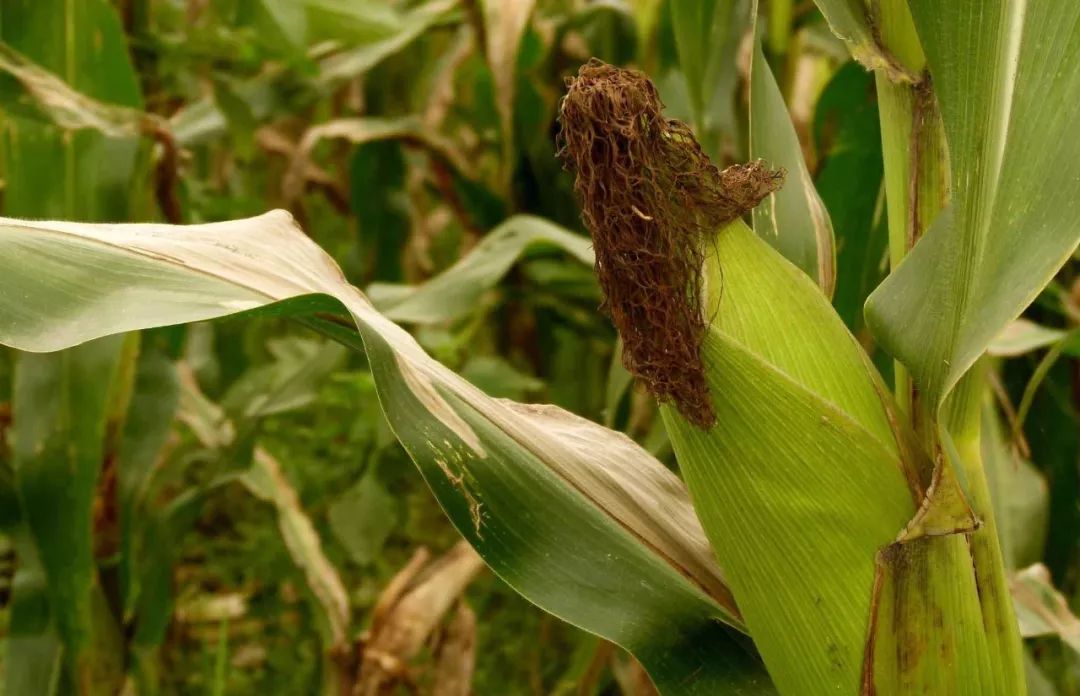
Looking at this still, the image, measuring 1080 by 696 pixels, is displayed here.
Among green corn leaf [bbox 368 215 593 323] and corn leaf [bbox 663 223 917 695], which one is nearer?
corn leaf [bbox 663 223 917 695]

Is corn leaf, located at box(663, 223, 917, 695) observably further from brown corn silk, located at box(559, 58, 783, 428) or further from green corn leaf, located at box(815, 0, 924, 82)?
green corn leaf, located at box(815, 0, 924, 82)

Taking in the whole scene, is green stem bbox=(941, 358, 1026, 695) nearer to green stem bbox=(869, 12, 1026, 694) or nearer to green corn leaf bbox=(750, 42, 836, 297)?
green stem bbox=(869, 12, 1026, 694)

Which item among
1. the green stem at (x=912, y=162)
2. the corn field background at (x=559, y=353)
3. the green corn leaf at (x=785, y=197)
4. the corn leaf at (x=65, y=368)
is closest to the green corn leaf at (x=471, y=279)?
the corn field background at (x=559, y=353)

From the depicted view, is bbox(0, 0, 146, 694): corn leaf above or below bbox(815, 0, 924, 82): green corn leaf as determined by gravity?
below

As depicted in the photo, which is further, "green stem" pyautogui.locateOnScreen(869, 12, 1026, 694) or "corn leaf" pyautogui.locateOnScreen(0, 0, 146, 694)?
"corn leaf" pyautogui.locateOnScreen(0, 0, 146, 694)

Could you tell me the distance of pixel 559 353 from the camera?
179cm

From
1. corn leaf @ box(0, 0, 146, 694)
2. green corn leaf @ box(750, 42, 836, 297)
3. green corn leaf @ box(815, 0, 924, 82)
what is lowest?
corn leaf @ box(0, 0, 146, 694)

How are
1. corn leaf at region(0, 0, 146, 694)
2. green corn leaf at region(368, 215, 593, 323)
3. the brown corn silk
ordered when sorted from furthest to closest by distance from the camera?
green corn leaf at region(368, 215, 593, 323) → corn leaf at region(0, 0, 146, 694) → the brown corn silk

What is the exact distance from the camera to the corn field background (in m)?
0.51

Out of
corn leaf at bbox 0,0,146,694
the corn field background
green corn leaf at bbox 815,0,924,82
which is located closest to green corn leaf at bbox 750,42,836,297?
the corn field background

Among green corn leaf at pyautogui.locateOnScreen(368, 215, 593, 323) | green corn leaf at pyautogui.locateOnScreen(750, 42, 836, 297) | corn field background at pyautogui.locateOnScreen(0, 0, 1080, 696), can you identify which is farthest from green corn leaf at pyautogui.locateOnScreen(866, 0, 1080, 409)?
green corn leaf at pyautogui.locateOnScreen(368, 215, 593, 323)

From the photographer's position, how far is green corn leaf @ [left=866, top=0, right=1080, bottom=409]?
1.60 feet

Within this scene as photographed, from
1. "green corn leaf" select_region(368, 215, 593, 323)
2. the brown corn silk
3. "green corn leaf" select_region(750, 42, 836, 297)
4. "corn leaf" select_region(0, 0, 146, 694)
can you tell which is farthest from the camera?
Result: "green corn leaf" select_region(368, 215, 593, 323)

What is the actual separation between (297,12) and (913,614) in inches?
45.7
